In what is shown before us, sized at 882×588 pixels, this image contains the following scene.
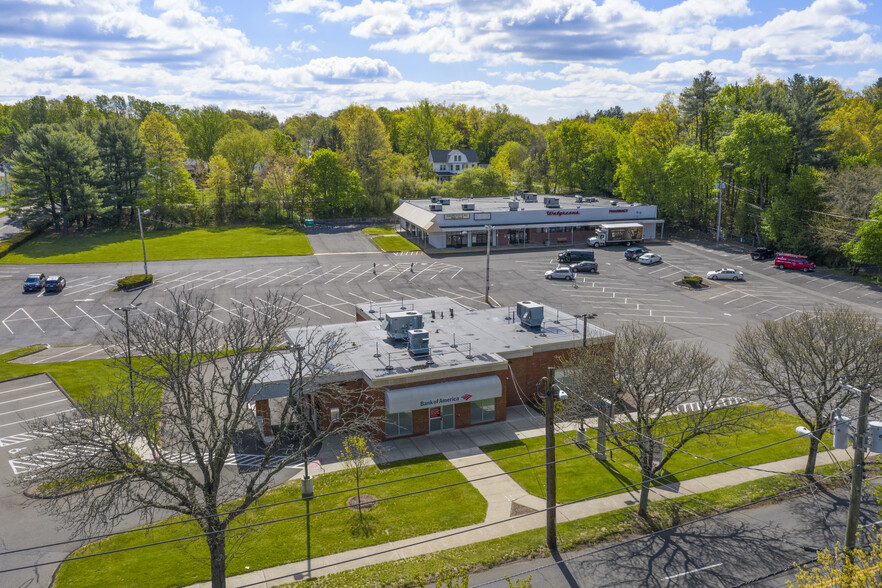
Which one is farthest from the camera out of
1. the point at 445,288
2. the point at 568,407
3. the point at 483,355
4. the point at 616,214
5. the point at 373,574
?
the point at 616,214

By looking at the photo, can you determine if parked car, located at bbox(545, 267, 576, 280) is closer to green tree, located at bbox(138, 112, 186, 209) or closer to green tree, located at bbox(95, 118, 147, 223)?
green tree, located at bbox(138, 112, 186, 209)

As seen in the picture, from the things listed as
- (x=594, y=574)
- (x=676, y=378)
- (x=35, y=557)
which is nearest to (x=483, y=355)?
(x=676, y=378)

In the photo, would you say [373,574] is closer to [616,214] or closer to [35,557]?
[35,557]

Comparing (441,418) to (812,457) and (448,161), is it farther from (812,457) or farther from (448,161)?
(448,161)

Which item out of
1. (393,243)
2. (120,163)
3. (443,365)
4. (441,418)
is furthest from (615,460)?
(120,163)

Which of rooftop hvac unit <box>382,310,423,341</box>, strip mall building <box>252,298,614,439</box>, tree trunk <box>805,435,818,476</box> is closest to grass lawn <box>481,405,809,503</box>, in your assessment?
tree trunk <box>805,435,818,476</box>

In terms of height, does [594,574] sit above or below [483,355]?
below

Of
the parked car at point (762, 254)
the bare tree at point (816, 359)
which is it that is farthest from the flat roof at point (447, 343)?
the parked car at point (762, 254)
